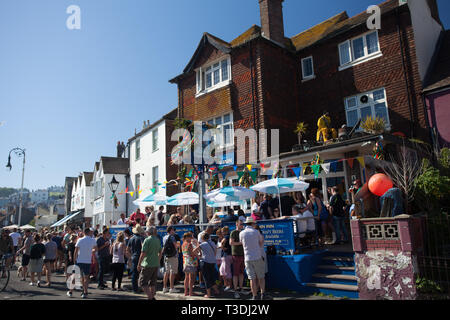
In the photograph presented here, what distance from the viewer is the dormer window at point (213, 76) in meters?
17.9

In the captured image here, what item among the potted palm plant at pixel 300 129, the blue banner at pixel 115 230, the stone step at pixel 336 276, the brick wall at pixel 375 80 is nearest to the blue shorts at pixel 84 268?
the blue banner at pixel 115 230

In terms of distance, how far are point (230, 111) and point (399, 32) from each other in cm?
854

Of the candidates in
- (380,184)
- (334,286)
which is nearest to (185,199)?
(334,286)

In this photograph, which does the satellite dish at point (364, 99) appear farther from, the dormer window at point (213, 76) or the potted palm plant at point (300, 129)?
the dormer window at point (213, 76)

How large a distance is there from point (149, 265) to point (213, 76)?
13.0 m

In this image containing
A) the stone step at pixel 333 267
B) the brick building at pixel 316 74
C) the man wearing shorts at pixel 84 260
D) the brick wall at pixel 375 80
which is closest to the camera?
the stone step at pixel 333 267

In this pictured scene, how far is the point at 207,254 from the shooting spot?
8.76 metres

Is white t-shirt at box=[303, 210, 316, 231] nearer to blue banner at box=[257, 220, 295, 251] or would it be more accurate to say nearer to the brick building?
blue banner at box=[257, 220, 295, 251]

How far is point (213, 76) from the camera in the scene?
1852 cm

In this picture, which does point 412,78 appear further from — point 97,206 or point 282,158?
point 97,206

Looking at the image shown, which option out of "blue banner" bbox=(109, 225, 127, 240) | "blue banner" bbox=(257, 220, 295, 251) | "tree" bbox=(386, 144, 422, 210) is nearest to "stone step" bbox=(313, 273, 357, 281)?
"blue banner" bbox=(257, 220, 295, 251)

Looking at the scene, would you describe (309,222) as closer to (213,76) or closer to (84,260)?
(84,260)

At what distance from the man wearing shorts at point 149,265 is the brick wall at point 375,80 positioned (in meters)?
11.2
